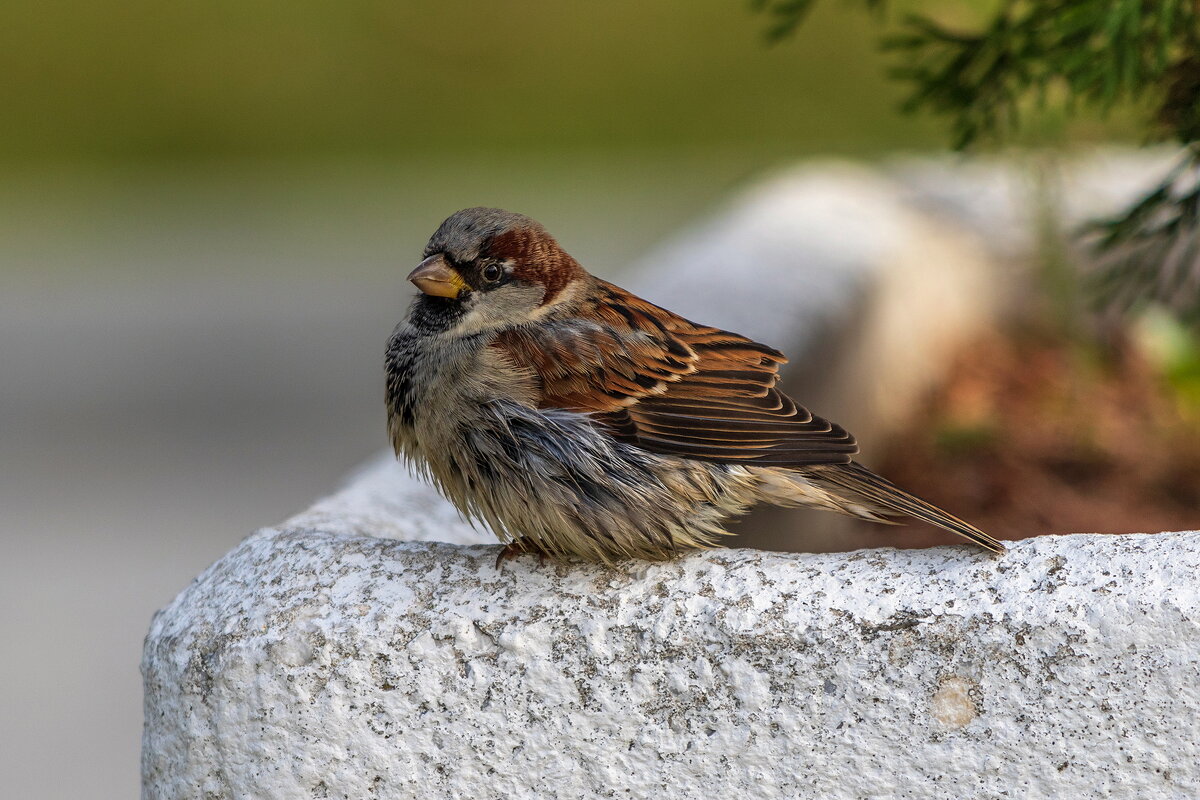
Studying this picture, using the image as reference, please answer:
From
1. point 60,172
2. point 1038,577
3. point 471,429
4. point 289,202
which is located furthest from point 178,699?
point 60,172

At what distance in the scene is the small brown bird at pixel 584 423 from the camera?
2352 mm

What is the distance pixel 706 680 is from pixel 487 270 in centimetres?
94

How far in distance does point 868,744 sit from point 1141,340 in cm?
327

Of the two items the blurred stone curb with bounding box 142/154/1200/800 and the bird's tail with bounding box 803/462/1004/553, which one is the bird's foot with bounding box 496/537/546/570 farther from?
the bird's tail with bounding box 803/462/1004/553

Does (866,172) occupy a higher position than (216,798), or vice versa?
(866,172)

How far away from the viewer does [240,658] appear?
213cm

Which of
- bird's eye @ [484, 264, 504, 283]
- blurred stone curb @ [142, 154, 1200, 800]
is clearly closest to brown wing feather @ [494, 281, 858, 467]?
bird's eye @ [484, 264, 504, 283]

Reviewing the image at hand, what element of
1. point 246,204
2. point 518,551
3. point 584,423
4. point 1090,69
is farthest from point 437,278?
point 246,204

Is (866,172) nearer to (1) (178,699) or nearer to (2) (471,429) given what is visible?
(2) (471,429)

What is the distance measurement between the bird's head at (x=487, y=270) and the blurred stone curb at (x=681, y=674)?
0.47 m

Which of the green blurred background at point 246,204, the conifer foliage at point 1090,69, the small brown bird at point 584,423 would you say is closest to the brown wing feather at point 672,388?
the small brown bird at point 584,423

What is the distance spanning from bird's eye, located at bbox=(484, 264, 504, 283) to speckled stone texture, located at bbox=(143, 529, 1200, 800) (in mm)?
612

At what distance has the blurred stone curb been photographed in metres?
1.93

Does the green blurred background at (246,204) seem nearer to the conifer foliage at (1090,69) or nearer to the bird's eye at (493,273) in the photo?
the conifer foliage at (1090,69)
